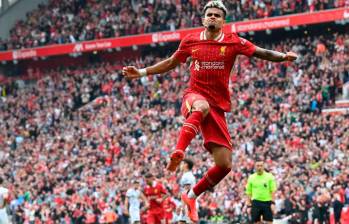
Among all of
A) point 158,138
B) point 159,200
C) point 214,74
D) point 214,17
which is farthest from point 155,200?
point 158,138

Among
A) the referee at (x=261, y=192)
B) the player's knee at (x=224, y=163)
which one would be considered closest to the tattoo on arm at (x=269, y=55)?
the player's knee at (x=224, y=163)

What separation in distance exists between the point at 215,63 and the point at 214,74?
13 cm

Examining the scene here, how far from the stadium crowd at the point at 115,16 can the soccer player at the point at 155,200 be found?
57.4ft

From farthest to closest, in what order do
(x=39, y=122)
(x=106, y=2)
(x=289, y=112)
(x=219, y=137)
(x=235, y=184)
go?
(x=106, y=2)
(x=39, y=122)
(x=289, y=112)
(x=235, y=184)
(x=219, y=137)

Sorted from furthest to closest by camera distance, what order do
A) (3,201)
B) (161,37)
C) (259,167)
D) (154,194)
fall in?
(161,37) → (154,194) → (259,167) → (3,201)

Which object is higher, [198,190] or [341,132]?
[198,190]

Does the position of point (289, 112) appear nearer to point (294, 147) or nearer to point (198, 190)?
point (294, 147)

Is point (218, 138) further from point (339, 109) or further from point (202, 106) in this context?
point (339, 109)

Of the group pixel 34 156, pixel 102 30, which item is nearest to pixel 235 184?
pixel 34 156

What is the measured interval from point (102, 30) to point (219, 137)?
3489 centimetres

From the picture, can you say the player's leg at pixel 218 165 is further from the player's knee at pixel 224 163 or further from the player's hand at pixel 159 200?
the player's hand at pixel 159 200

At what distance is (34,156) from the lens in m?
38.5

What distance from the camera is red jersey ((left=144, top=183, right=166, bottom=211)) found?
63.3 ft

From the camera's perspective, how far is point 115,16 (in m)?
44.6
